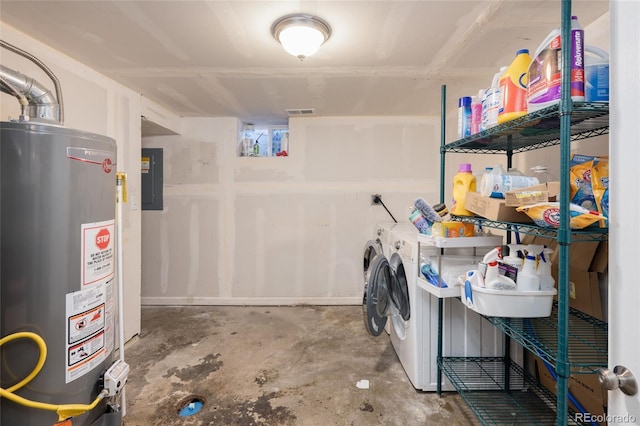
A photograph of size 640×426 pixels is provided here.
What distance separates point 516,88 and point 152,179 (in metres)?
3.61

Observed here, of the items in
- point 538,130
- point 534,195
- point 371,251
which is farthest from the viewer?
point 371,251

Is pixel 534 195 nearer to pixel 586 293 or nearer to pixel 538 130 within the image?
pixel 538 130

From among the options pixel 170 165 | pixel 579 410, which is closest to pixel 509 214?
pixel 579 410

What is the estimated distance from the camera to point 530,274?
1194 mm

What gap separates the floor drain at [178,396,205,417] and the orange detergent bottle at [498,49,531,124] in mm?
2274

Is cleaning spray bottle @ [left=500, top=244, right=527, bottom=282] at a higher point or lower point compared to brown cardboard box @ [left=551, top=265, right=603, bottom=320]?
higher

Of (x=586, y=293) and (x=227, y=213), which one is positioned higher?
(x=227, y=213)

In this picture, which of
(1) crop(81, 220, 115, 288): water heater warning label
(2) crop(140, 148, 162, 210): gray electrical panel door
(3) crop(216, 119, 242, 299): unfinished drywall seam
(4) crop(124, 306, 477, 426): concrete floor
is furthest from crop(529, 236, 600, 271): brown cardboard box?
(2) crop(140, 148, 162, 210): gray electrical panel door

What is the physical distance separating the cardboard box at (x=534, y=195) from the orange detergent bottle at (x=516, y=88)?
30 centimetres

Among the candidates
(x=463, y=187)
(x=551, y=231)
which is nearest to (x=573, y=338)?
(x=551, y=231)

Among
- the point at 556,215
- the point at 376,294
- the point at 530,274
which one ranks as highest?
the point at 556,215

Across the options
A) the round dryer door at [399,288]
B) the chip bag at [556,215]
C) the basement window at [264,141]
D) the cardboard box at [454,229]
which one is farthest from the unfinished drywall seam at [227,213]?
the chip bag at [556,215]

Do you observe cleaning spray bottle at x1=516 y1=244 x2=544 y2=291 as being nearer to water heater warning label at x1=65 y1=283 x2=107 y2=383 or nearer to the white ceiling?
the white ceiling

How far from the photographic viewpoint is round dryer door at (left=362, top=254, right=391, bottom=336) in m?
2.09
